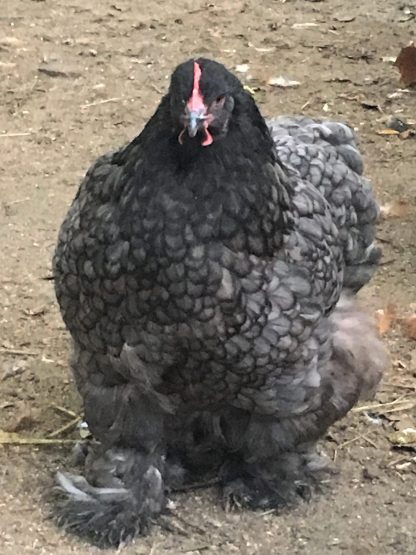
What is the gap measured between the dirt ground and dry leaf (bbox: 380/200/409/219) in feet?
0.07

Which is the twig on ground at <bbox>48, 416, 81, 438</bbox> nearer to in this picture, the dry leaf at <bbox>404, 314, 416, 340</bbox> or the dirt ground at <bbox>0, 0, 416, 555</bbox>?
the dirt ground at <bbox>0, 0, 416, 555</bbox>

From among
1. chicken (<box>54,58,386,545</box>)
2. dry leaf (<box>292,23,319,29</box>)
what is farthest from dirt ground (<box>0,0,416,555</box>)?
chicken (<box>54,58,386,545</box>)

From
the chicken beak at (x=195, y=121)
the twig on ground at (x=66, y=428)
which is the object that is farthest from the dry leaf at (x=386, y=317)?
the chicken beak at (x=195, y=121)

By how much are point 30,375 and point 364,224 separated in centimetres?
116

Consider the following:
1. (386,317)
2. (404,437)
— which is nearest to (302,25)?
(386,317)

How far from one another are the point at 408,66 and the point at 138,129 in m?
1.42

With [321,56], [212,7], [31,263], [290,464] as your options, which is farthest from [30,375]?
[212,7]

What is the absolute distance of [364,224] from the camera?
333 centimetres

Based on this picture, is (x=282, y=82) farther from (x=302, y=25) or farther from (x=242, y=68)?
(x=302, y=25)

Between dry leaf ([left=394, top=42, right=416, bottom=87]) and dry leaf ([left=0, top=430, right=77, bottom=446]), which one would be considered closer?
dry leaf ([left=0, top=430, right=77, bottom=446])

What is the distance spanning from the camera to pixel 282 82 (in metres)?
5.62

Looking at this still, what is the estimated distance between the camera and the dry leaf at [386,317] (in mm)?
3898

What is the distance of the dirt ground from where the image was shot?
310 cm

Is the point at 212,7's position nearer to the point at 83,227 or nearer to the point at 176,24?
the point at 176,24
